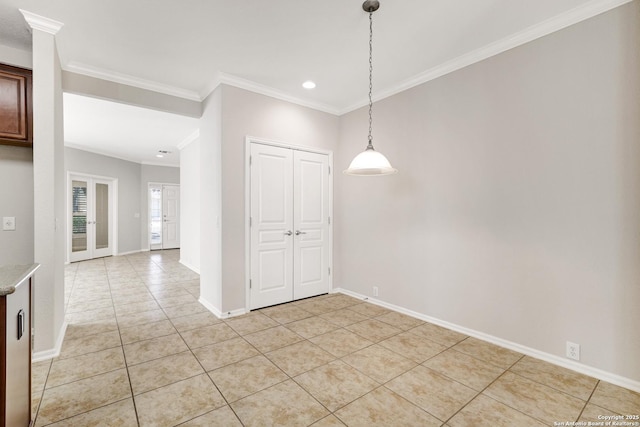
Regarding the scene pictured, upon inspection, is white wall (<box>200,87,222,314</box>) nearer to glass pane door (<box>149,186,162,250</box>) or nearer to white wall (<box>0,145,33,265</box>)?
white wall (<box>0,145,33,265</box>)

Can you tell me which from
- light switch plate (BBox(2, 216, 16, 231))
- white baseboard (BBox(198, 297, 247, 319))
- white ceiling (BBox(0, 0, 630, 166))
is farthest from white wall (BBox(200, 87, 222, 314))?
light switch plate (BBox(2, 216, 16, 231))

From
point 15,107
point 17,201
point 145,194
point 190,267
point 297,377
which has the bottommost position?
point 297,377

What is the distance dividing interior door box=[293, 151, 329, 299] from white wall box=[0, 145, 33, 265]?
288 cm

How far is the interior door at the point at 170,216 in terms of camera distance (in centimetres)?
951

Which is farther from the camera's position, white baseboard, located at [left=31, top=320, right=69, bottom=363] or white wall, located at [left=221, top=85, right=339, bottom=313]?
white wall, located at [left=221, top=85, right=339, bottom=313]

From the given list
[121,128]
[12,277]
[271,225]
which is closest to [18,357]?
[12,277]

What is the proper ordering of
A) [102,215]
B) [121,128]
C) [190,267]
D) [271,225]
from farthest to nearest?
1. [102,215]
2. [190,267]
3. [121,128]
4. [271,225]

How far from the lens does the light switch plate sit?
2.86 meters

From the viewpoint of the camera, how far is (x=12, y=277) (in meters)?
1.39

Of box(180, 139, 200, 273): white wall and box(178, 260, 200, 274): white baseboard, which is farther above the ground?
box(180, 139, 200, 273): white wall

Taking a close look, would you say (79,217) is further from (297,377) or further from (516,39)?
(516,39)

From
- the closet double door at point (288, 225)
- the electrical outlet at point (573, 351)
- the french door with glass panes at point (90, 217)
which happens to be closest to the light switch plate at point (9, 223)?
the closet double door at point (288, 225)

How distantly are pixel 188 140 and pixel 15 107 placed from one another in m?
3.80

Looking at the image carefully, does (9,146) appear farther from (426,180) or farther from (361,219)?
(426,180)
